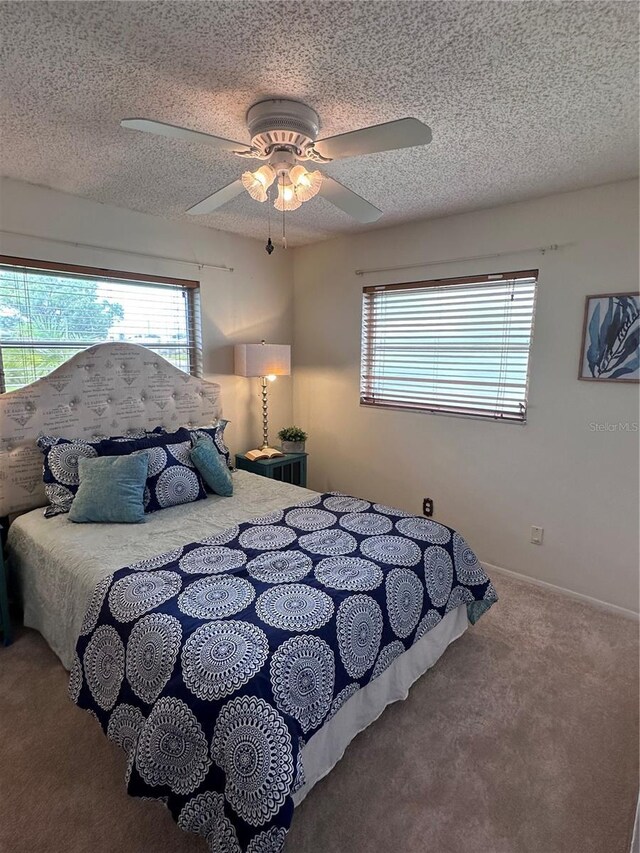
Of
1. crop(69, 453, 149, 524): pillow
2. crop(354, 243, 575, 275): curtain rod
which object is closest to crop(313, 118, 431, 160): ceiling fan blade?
crop(354, 243, 575, 275): curtain rod

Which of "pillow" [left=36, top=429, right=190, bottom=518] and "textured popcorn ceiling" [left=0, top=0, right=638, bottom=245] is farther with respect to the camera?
"pillow" [left=36, top=429, right=190, bottom=518]

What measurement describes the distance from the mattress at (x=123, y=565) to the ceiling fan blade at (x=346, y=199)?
1664 mm

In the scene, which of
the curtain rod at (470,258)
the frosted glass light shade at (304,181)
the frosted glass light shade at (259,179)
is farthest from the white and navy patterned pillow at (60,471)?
the curtain rod at (470,258)

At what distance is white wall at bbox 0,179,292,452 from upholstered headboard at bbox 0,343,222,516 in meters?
0.39

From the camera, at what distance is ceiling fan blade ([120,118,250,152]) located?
1.35 meters

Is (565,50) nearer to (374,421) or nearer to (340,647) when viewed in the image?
(340,647)

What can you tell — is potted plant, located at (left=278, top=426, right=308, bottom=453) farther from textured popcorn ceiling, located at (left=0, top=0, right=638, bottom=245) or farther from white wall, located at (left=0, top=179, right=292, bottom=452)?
textured popcorn ceiling, located at (left=0, top=0, right=638, bottom=245)

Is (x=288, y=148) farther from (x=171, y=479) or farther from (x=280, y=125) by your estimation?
(x=171, y=479)

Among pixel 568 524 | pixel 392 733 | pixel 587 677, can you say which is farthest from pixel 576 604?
pixel 392 733

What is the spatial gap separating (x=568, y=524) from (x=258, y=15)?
119 inches

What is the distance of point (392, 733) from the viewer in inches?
73.4

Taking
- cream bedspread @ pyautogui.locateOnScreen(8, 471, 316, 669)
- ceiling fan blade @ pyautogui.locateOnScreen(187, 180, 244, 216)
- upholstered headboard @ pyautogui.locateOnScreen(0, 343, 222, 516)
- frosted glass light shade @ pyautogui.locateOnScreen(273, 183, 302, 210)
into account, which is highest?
ceiling fan blade @ pyautogui.locateOnScreen(187, 180, 244, 216)

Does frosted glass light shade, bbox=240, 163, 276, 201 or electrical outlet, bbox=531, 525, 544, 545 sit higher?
frosted glass light shade, bbox=240, 163, 276, 201

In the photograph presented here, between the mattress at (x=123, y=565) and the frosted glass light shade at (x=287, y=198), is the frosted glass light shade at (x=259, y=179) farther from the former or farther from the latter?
the mattress at (x=123, y=565)
